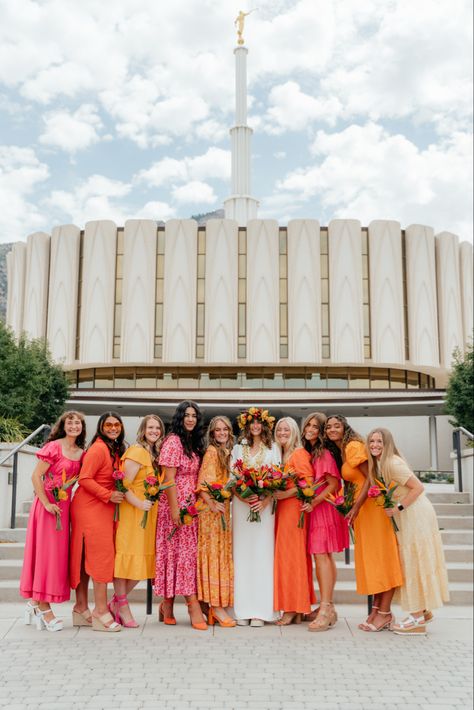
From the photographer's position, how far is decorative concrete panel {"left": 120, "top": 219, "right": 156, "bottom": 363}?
3447cm

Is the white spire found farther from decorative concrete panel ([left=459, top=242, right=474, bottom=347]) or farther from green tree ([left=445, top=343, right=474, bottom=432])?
green tree ([left=445, top=343, right=474, bottom=432])

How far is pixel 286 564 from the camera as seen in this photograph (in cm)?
611

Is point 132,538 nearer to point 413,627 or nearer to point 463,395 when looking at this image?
point 413,627

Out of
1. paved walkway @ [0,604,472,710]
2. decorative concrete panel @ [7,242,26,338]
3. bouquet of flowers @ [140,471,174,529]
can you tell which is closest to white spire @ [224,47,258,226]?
decorative concrete panel @ [7,242,26,338]

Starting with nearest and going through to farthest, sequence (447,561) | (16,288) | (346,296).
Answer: (447,561) < (346,296) < (16,288)

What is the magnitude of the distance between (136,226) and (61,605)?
3024cm

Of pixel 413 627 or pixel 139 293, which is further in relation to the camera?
pixel 139 293

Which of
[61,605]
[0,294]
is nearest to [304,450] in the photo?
[61,605]

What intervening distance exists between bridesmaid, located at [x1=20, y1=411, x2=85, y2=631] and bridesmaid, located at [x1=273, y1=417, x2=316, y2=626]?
6.47ft

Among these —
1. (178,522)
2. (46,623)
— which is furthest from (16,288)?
(178,522)

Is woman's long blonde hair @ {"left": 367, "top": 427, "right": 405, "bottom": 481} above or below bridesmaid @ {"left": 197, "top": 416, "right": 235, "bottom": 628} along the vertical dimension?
above

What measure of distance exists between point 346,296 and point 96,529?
98.3 ft

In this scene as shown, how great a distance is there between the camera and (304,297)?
34.4m

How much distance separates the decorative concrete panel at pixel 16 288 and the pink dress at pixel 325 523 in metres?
34.0
